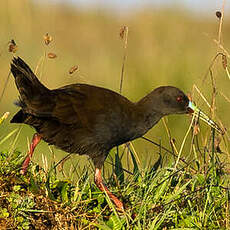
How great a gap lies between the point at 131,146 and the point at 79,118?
2.07ft

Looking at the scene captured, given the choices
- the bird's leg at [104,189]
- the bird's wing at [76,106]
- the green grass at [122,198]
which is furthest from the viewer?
the bird's wing at [76,106]

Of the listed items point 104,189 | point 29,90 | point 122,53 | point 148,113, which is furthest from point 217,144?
point 122,53

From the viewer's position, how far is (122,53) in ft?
40.3

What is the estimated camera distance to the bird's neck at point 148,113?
5.00 metres

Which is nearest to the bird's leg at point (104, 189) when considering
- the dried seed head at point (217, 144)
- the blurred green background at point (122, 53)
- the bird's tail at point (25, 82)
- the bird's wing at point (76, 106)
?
the bird's wing at point (76, 106)

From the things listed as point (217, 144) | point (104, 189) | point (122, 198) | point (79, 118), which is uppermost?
point (79, 118)

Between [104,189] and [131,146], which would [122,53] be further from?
[104,189]

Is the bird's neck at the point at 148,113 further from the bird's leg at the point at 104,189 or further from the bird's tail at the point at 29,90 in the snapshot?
the bird's tail at the point at 29,90

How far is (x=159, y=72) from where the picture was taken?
8820 mm

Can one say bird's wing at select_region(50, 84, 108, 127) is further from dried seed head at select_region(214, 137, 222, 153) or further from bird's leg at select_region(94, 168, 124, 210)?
dried seed head at select_region(214, 137, 222, 153)

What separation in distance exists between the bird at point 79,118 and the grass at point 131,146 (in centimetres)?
12

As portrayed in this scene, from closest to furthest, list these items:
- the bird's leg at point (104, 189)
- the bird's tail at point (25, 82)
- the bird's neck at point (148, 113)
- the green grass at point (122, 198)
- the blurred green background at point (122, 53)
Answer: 1. the green grass at point (122, 198)
2. the bird's leg at point (104, 189)
3. the bird's tail at point (25, 82)
4. the bird's neck at point (148, 113)
5. the blurred green background at point (122, 53)

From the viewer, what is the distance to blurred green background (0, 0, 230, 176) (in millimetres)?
8180

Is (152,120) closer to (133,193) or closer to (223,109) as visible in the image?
(133,193)
